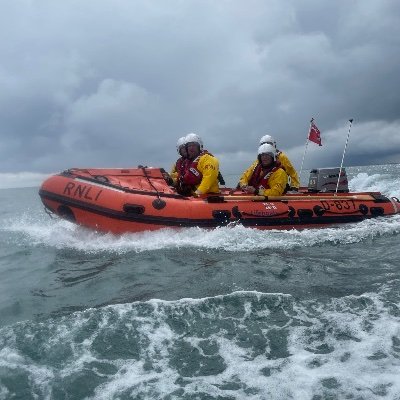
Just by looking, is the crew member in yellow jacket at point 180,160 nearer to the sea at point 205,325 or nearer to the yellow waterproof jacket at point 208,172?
the yellow waterproof jacket at point 208,172

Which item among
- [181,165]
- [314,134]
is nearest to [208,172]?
[181,165]

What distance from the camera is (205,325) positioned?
373 centimetres

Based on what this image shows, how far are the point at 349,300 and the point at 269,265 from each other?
59.3 inches

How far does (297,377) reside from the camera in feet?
9.75

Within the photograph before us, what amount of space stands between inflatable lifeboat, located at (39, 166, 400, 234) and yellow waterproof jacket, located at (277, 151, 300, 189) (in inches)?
54.9

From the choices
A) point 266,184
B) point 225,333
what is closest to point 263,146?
point 266,184

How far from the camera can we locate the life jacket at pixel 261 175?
8.80 metres

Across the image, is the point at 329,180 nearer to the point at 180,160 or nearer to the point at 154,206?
the point at 180,160

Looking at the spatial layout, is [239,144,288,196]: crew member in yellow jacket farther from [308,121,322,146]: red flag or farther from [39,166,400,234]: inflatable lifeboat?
[308,121,322,146]: red flag

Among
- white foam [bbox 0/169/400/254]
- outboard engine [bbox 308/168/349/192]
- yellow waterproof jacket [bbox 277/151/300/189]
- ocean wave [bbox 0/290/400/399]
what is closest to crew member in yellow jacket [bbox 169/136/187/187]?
white foam [bbox 0/169/400/254]

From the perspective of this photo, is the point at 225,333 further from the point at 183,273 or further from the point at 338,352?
the point at 183,273

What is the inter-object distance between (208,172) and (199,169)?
10.7 inches

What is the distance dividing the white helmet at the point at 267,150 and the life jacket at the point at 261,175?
220mm

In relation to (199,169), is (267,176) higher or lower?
lower
